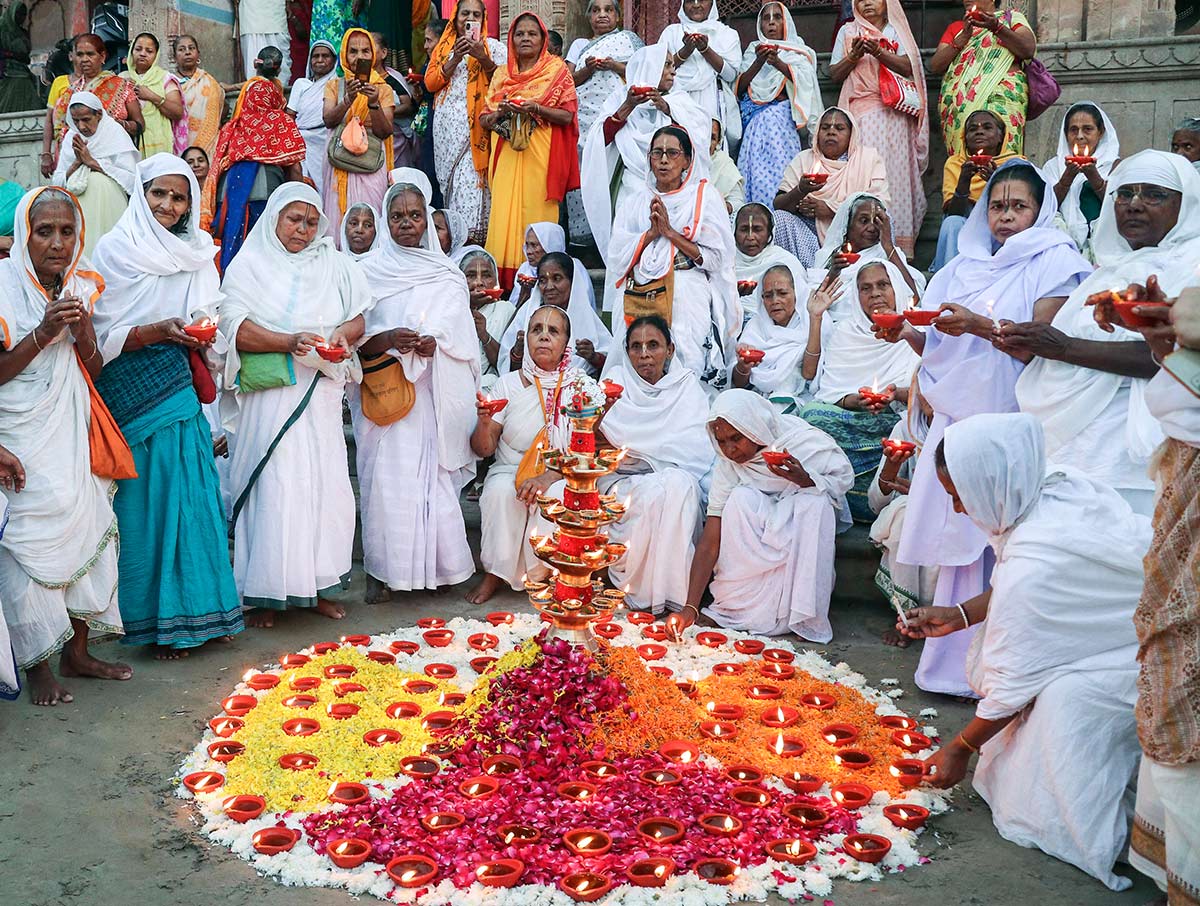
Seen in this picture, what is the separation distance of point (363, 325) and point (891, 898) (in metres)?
3.79

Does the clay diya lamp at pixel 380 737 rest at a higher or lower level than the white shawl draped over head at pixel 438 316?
lower

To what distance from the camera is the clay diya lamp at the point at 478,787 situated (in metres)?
3.71

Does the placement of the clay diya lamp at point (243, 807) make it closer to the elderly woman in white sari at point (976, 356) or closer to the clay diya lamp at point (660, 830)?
the clay diya lamp at point (660, 830)

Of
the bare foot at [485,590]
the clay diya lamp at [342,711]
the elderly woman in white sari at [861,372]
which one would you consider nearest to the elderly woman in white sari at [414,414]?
the bare foot at [485,590]

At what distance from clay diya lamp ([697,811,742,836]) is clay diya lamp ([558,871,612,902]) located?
408 millimetres

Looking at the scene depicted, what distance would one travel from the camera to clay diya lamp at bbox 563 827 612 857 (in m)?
3.39

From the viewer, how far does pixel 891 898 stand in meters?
3.31

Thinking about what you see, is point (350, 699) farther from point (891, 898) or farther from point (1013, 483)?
point (1013, 483)

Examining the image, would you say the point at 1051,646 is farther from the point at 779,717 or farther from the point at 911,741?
the point at 779,717

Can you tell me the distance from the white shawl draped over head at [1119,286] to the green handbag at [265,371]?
340cm

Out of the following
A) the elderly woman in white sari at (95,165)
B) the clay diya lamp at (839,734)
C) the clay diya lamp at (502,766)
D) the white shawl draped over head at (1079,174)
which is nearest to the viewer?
the clay diya lamp at (502,766)

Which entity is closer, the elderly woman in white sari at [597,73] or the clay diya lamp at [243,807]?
the clay diya lamp at [243,807]

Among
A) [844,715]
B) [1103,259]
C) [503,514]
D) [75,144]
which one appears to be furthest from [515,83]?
[844,715]

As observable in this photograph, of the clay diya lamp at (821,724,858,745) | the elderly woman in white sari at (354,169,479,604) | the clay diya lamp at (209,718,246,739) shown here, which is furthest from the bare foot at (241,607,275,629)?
the clay diya lamp at (821,724,858,745)
